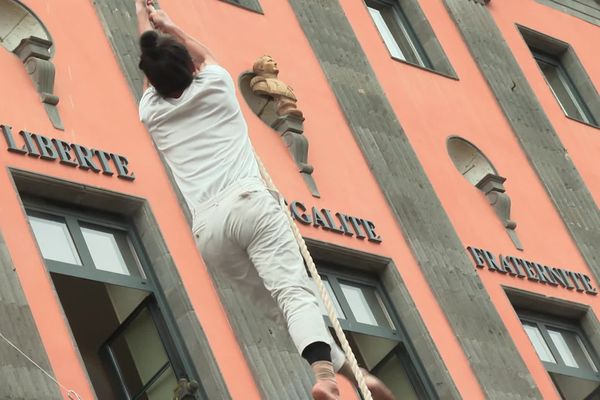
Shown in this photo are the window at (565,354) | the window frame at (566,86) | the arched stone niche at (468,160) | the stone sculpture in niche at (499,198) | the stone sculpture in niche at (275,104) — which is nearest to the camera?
the stone sculpture in niche at (275,104)

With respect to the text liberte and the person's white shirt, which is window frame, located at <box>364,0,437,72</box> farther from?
the person's white shirt

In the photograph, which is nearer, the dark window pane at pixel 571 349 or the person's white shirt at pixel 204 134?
the person's white shirt at pixel 204 134

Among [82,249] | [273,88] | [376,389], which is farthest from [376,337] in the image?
[376,389]

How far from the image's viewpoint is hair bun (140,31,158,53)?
1205 cm

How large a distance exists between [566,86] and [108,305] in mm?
12400

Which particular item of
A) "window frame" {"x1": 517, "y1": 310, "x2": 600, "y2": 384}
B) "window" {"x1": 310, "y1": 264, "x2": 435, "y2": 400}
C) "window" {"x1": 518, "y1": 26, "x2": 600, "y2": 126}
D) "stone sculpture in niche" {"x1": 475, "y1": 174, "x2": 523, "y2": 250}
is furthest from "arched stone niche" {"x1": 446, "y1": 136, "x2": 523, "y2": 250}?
"window" {"x1": 518, "y1": 26, "x2": 600, "y2": 126}

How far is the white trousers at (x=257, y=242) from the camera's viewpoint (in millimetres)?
11852

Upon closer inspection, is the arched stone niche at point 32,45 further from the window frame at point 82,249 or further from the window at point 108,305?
the window at point 108,305

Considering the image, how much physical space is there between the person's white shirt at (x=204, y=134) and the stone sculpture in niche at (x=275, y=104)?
7809 millimetres

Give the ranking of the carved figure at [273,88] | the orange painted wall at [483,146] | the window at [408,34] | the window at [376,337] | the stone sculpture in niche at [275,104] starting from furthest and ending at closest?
the window at [408,34], the orange painted wall at [483,146], the carved figure at [273,88], the stone sculpture in niche at [275,104], the window at [376,337]

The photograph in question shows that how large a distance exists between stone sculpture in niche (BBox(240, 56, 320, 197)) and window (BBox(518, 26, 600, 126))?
291 inches

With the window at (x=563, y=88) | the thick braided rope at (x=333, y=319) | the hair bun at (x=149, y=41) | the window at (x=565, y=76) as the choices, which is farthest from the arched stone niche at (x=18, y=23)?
the window at (x=563, y=88)

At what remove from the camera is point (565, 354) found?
22.0 m

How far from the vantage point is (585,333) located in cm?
2247
